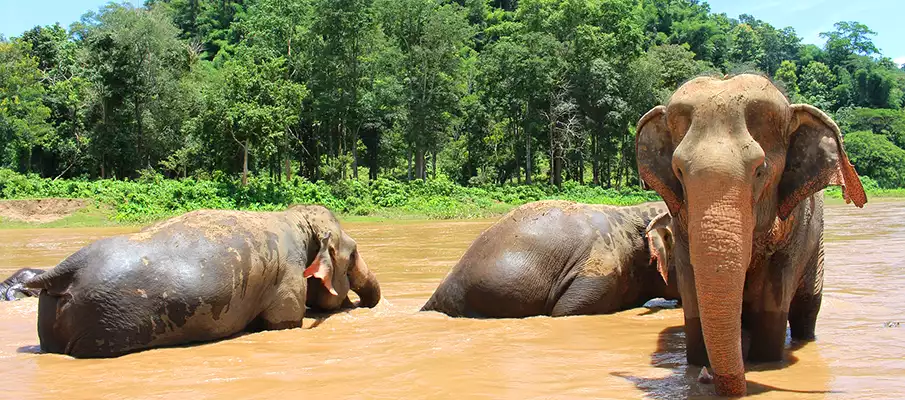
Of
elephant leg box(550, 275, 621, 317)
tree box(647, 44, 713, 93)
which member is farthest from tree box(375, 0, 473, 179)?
elephant leg box(550, 275, 621, 317)

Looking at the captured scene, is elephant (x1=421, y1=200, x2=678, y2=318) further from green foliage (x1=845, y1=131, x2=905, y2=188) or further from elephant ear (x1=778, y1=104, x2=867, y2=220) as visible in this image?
green foliage (x1=845, y1=131, x2=905, y2=188)

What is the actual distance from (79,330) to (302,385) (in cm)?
225

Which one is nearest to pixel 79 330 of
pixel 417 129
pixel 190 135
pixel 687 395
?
pixel 687 395

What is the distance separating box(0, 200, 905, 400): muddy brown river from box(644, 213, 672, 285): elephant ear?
1.72 ft

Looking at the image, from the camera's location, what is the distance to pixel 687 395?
4.86 meters

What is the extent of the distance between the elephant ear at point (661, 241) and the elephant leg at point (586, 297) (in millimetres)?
503

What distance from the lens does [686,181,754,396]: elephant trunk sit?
14.2 ft

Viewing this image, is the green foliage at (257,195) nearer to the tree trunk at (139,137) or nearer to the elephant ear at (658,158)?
A: the tree trunk at (139,137)

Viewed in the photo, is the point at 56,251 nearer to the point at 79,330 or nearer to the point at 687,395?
the point at 79,330

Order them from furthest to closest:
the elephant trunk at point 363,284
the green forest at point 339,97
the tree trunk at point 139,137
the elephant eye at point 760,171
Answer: the tree trunk at point 139,137 → the green forest at point 339,97 → the elephant trunk at point 363,284 → the elephant eye at point 760,171

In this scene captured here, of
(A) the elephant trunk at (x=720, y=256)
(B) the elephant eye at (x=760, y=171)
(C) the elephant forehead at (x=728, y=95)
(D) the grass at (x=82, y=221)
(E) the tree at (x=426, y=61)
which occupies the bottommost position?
(D) the grass at (x=82, y=221)

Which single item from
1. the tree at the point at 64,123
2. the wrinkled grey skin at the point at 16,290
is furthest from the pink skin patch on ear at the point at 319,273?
the tree at the point at 64,123

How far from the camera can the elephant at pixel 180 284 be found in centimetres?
666

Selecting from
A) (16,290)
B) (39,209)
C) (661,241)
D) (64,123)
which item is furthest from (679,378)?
(64,123)
